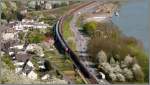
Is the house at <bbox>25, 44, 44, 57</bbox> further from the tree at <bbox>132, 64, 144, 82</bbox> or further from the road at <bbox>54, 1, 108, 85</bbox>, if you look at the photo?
the tree at <bbox>132, 64, 144, 82</bbox>

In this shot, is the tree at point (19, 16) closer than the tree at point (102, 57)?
No

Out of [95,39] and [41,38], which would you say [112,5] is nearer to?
[95,39]

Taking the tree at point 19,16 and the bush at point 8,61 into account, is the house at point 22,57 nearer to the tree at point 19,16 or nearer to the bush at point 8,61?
the bush at point 8,61

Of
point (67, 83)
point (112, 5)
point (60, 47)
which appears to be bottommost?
point (67, 83)

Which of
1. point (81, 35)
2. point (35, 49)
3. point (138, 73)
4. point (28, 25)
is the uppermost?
point (28, 25)

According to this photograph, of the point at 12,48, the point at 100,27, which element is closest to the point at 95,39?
the point at 100,27

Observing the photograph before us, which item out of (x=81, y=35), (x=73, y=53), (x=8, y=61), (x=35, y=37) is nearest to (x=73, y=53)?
(x=73, y=53)

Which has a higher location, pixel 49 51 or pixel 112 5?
pixel 112 5

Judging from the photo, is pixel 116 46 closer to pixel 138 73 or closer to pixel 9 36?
pixel 138 73

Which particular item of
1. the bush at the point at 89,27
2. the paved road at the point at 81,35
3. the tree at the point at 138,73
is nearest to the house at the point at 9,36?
the paved road at the point at 81,35

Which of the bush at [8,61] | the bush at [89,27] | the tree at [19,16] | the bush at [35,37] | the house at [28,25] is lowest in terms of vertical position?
the bush at [8,61]
